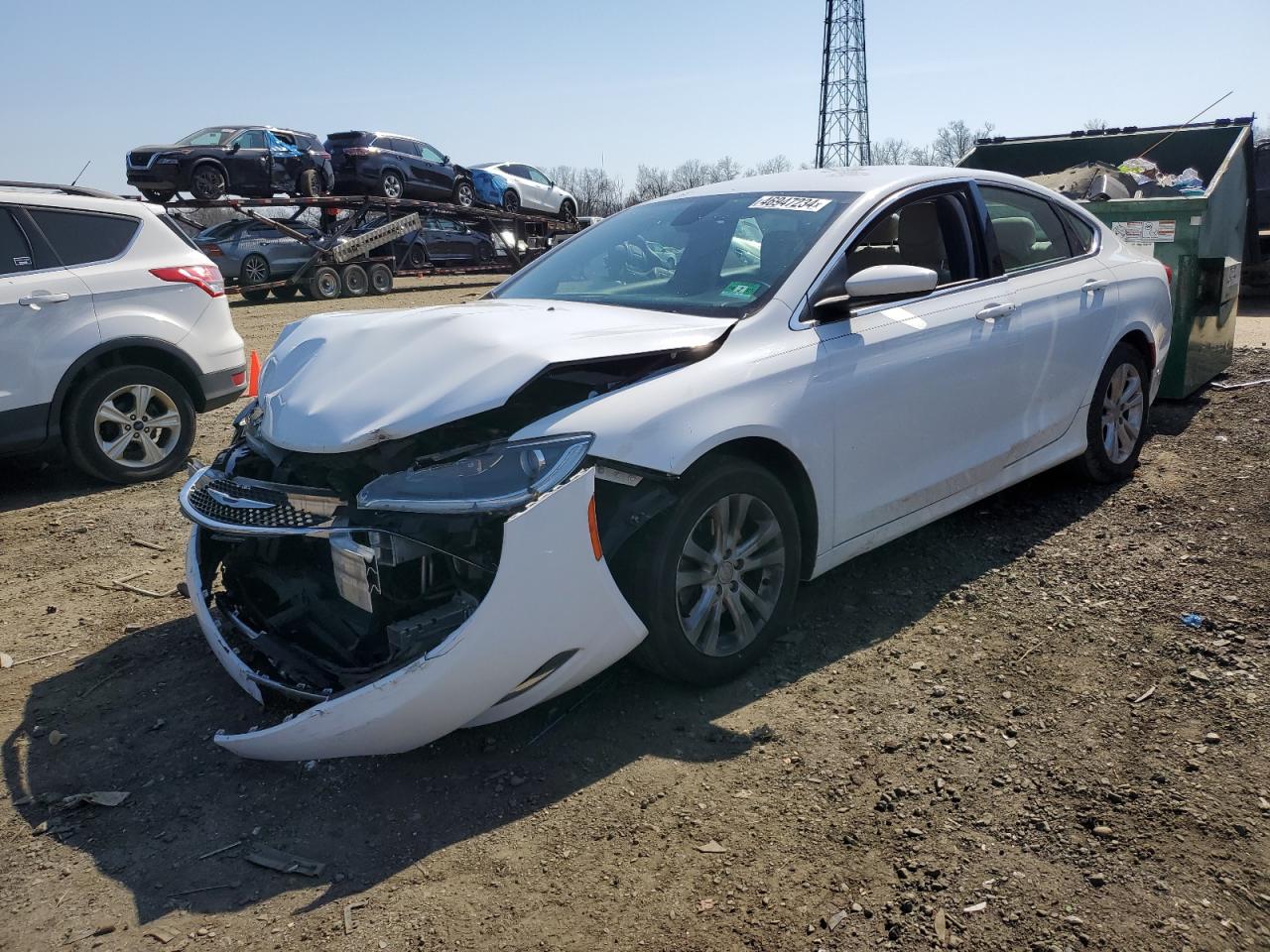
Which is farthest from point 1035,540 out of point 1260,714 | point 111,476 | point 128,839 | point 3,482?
point 3,482

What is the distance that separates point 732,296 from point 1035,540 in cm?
214

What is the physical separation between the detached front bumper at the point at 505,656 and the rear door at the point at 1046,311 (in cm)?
243

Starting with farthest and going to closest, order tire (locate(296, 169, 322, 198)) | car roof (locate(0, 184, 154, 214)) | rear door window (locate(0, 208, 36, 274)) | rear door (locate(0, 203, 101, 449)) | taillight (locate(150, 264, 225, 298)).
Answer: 1. tire (locate(296, 169, 322, 198))
2. taillight (locate(150, 264, 225, 298))
3. car roof (locate(0, 184, 154, 214))
4. rear door window (locate(0, 208, 36, 274))
5. rear door (locate(0, 203, 101, 449))

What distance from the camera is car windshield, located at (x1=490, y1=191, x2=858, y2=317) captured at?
389 centimetres

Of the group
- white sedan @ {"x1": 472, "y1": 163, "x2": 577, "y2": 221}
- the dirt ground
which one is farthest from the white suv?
white sedan @ {"x1": 472, "y1": 163, "x2": 577, "y2": 221}

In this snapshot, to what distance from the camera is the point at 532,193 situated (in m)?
Answer: 28.2

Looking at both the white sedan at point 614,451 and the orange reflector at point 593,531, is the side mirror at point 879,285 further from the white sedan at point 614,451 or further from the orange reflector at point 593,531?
the orange reflector at point 593,531

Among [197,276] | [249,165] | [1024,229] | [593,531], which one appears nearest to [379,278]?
[249,165]

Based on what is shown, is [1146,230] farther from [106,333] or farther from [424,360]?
[106,333]

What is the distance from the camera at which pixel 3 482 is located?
6.92m

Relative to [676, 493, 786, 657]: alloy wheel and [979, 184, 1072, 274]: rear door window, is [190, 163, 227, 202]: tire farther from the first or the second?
[676, 493, 786, 657]: alloy wheel

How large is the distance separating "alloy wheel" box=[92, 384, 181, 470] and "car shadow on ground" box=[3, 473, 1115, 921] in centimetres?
280

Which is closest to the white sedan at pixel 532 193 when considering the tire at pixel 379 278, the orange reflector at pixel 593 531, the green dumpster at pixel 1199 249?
the tire at pixel 379 278

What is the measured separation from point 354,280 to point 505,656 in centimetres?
2074
